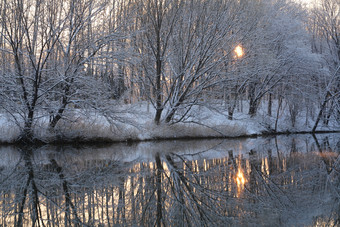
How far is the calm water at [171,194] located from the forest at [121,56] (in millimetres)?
5665

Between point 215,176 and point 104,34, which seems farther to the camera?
point 104,34

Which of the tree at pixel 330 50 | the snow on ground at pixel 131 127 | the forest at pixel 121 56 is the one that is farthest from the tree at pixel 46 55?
the tree at pixel 330 50

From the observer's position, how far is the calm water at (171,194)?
Answer: 366cm

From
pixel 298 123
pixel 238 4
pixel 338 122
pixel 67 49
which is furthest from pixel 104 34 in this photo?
pixel 338 122

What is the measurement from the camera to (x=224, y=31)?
14.8 m

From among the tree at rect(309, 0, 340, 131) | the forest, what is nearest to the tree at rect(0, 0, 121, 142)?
the forest

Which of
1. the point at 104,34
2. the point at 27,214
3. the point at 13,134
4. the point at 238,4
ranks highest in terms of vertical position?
the point at 238,4

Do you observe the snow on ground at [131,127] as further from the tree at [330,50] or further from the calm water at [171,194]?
the calm water at [171,194]

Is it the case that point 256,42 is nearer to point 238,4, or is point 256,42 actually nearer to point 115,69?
point 238,4

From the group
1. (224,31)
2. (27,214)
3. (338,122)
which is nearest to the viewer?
(27,214)

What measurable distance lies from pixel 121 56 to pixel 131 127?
3024 mm

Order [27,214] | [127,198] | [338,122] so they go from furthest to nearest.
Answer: [338,122] → [127,198] → [27,214]

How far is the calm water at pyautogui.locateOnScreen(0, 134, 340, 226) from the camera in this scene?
3660mm

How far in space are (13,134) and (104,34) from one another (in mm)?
5028
